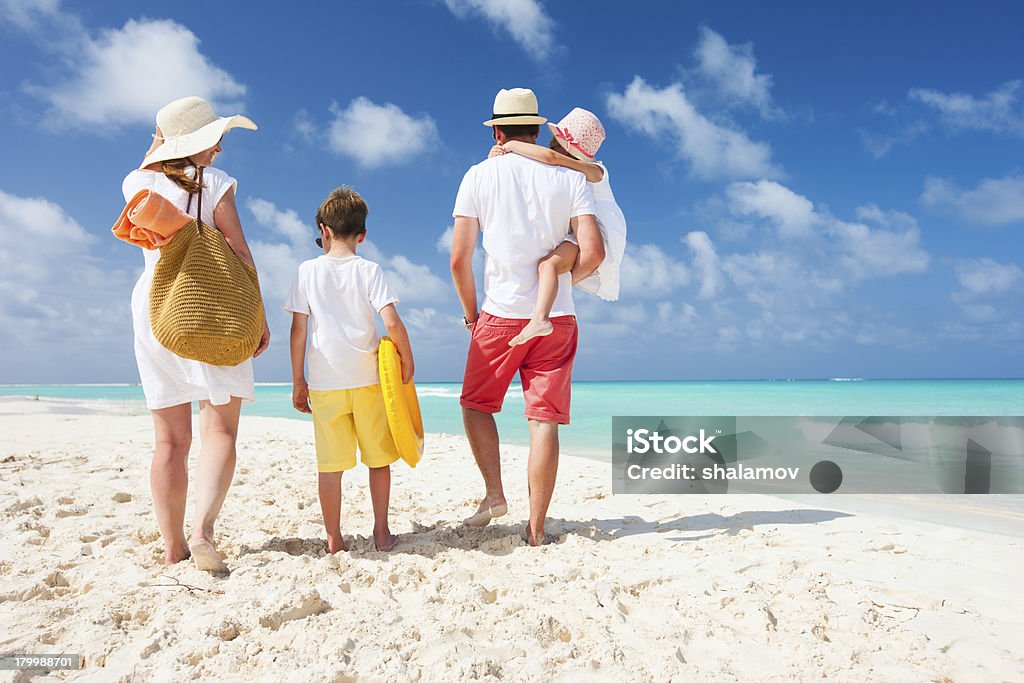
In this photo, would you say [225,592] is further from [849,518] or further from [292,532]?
[849,518]

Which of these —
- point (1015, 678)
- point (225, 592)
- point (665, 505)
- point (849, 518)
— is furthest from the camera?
point (665, 505)

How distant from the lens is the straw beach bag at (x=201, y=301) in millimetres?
→ 2436

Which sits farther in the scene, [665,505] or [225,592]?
[665,505]

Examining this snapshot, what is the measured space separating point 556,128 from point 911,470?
5.39 m

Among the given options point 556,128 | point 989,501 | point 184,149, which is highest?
point 556,128

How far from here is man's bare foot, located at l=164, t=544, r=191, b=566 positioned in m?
2.63

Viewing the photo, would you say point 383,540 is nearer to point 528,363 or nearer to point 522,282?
point 528,363

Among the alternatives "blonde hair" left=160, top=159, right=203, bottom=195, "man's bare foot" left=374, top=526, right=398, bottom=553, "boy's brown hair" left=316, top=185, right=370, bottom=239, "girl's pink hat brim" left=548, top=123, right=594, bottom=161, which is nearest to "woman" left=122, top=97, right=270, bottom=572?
"blonde hair" left=160, top=159, right=203, bottom=195

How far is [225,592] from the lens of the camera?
2.34 m

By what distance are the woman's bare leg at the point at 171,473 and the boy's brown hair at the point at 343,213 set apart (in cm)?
99

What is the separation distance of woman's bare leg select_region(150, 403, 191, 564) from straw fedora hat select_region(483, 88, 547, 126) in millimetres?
1982

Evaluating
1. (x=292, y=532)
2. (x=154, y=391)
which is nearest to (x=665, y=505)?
→ (x=292, y=532)

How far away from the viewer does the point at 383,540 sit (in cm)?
295

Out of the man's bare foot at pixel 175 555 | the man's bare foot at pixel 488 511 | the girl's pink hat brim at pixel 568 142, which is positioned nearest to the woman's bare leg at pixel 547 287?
the girl's pink hat brim at pixel 568 142
